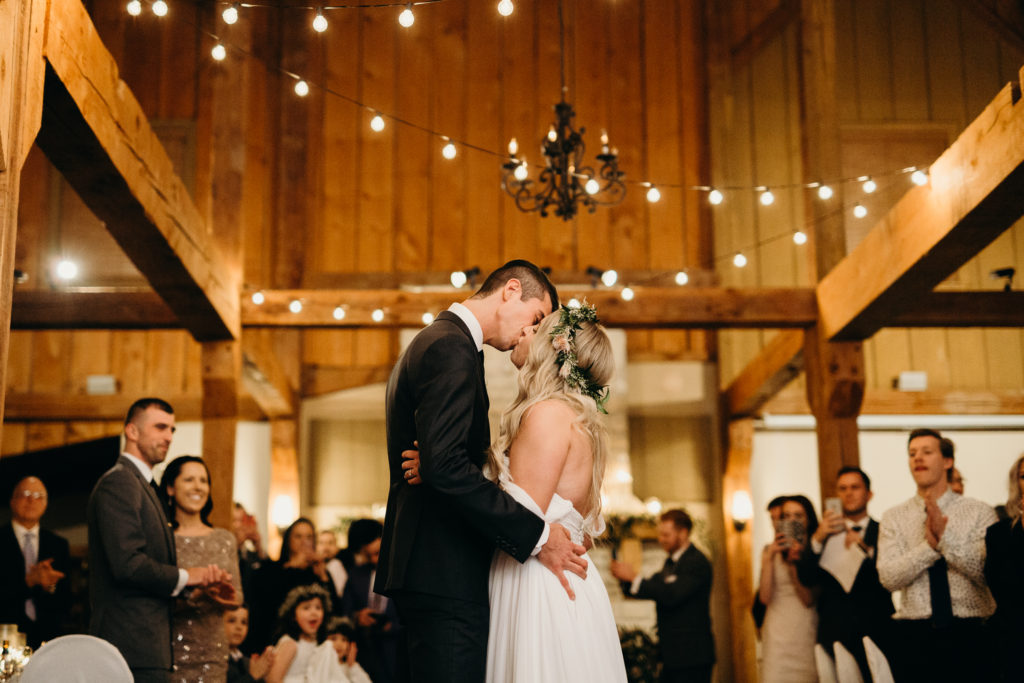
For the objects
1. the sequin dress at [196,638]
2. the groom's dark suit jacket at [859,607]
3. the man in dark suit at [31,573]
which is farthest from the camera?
the man in dark suit at [31,573]

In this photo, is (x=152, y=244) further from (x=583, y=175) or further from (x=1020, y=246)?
(x=1020, y=246)

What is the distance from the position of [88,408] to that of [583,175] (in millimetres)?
5435

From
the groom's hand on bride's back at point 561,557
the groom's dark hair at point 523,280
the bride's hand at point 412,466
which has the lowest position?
the groom's hand on bride's back at point 561,557

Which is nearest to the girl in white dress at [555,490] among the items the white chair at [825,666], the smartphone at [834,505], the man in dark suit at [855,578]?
the man in dark suit at [855,578]

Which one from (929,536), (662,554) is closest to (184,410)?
(662,554)

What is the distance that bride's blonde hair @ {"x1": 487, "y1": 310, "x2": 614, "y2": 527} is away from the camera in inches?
115

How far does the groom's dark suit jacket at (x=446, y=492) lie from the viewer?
2.66 metres

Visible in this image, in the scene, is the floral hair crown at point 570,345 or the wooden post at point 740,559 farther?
the wooden post at point 740,559

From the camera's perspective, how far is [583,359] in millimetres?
2957

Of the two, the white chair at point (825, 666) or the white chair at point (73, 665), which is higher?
the white chair at point (73, 665)

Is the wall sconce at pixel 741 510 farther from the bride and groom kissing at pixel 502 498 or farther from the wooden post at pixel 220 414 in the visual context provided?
the bride and groom kissing at pixel 502 498

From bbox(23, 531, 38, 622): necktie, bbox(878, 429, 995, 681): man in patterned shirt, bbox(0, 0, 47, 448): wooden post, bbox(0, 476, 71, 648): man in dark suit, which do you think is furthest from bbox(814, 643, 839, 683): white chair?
bbox(23, 531, 38, 622): necktie

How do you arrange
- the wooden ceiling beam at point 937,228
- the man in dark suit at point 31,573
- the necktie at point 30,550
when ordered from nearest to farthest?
1. the wooden ceiling beam at point 937,228
2. the man in dark suit at point 31,573
3. the necktie at point 30,550

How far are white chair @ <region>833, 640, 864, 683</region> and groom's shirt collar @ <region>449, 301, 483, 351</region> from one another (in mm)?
3241
